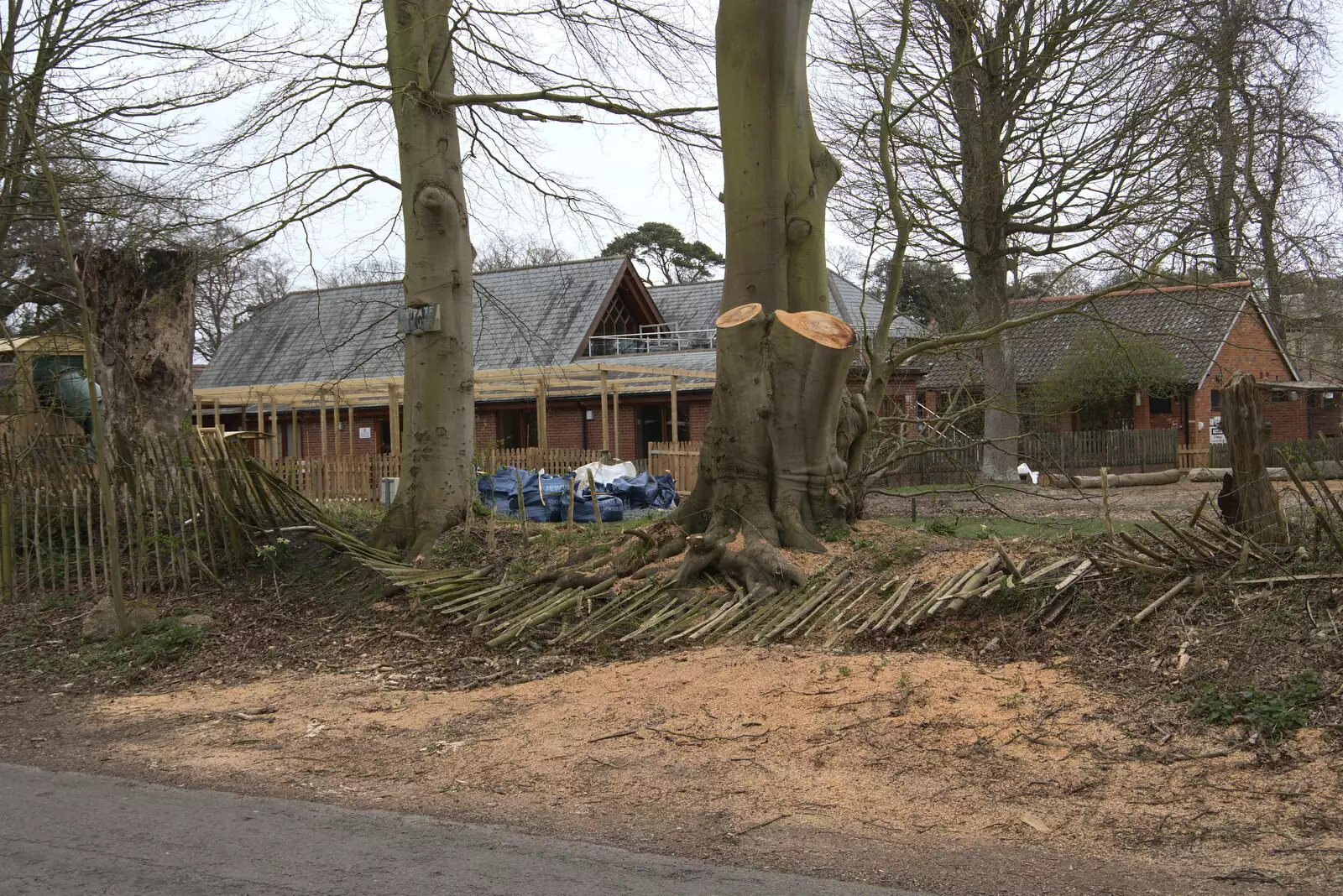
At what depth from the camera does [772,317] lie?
9844mm

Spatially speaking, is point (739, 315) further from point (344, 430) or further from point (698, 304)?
point (344, 430)

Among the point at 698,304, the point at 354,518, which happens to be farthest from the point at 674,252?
the point at 354,518

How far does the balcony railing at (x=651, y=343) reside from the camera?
33.0 m

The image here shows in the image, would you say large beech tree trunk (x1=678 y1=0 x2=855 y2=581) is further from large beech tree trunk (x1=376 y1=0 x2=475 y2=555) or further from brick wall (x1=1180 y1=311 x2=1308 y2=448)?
brick wall (x1=1180 y1=311 x2=1308 y2=448)

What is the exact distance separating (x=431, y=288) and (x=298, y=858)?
7.66 metres

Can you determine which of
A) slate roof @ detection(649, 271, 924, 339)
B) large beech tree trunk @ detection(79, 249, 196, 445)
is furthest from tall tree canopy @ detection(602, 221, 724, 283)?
large beech tree trunk @ detection(79, 249, 196, 445)

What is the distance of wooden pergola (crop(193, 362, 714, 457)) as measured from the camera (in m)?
24.1

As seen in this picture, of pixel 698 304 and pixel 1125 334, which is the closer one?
pixel 1125 334

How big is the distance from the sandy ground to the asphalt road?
23cm

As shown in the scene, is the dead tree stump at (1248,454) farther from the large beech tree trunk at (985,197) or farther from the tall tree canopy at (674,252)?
the tall tree canopy at (674,252)

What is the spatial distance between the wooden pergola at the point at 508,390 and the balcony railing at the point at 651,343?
9.55ft

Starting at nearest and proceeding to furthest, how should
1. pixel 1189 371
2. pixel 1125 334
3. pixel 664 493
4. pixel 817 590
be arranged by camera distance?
pixel 817 590 < pixel 664 493 < pixel 1125 334 < pixel 1189 371

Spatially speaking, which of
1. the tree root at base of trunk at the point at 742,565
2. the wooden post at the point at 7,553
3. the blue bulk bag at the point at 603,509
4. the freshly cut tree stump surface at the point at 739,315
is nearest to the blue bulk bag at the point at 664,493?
the blue bulk bag at the point at 603,509

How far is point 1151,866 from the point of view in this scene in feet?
13.9
